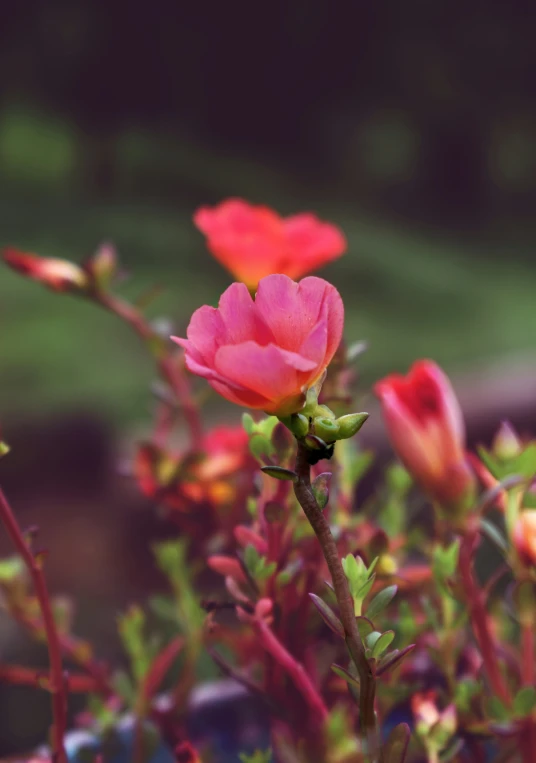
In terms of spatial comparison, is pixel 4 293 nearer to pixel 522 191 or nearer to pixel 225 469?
pixel 522 191

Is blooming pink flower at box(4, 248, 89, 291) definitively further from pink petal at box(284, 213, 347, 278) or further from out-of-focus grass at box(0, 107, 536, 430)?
out-of-focus grass at box(0, 107, 536, 430)

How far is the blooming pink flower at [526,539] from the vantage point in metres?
0.19

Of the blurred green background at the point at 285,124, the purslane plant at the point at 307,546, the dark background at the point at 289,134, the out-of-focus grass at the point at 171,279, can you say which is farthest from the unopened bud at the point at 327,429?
the blurred green background at the point at 285,124

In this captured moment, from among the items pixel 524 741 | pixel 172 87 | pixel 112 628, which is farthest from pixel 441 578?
pixel 172 87

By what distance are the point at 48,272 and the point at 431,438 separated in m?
0.12

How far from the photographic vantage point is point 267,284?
14 centimetres

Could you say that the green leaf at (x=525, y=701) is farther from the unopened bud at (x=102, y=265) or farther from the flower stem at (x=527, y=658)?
the unopened bud at (x=102, y=265)

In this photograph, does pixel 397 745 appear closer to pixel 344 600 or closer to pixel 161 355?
pixel 344 600

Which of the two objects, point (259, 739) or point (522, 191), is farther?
point (522, 191)

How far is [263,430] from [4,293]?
171 centimetres

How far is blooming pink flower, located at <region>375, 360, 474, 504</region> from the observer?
199mm

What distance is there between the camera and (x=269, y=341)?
0.14 metres

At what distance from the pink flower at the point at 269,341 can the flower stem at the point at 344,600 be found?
1 cm

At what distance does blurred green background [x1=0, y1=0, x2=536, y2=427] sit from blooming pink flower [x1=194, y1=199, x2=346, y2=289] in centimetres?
175
